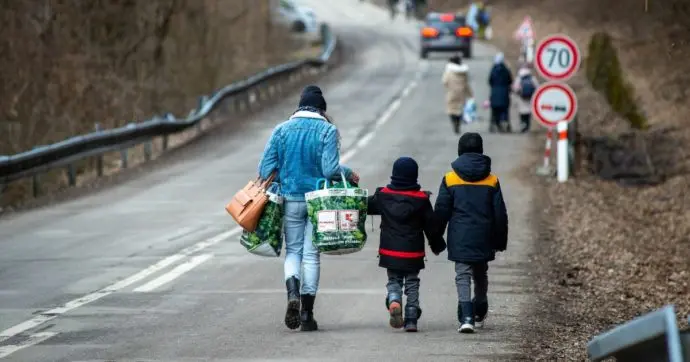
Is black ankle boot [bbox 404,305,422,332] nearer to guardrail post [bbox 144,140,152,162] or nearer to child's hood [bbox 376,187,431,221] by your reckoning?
child's hood [bbox 376,187,431,221]

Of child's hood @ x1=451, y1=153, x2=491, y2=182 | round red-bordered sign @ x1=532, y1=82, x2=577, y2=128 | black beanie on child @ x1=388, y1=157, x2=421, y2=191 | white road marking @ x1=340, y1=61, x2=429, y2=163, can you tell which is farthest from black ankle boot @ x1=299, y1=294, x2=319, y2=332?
white road marking @ x1=340, y1=61, x2=429, y2=163

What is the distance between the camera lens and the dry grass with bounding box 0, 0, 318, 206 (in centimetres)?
3162

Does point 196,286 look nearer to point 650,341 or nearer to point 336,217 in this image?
point 336,217

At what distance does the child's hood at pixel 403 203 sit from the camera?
9.76 meters

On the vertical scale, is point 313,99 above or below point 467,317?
above

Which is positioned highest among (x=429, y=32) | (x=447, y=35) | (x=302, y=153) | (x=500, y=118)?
(x=429, y=32)

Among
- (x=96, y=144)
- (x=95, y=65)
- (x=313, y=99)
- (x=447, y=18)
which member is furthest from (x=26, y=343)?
(x=447, y=18)

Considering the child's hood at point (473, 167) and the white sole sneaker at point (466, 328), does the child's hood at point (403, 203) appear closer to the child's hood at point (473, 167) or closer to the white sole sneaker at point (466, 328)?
the child's hood at point (473, 167)

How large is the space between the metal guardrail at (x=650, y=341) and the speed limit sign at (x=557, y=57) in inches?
675

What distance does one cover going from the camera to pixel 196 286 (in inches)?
492

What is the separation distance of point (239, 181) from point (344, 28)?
55787 millimetres

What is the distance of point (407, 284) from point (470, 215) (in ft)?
2.07

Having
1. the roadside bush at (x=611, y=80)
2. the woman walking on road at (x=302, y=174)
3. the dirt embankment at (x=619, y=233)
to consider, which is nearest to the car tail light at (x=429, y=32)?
the roadside bush at (x=611, y=80)

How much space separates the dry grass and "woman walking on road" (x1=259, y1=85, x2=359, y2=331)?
2023 centimetres
